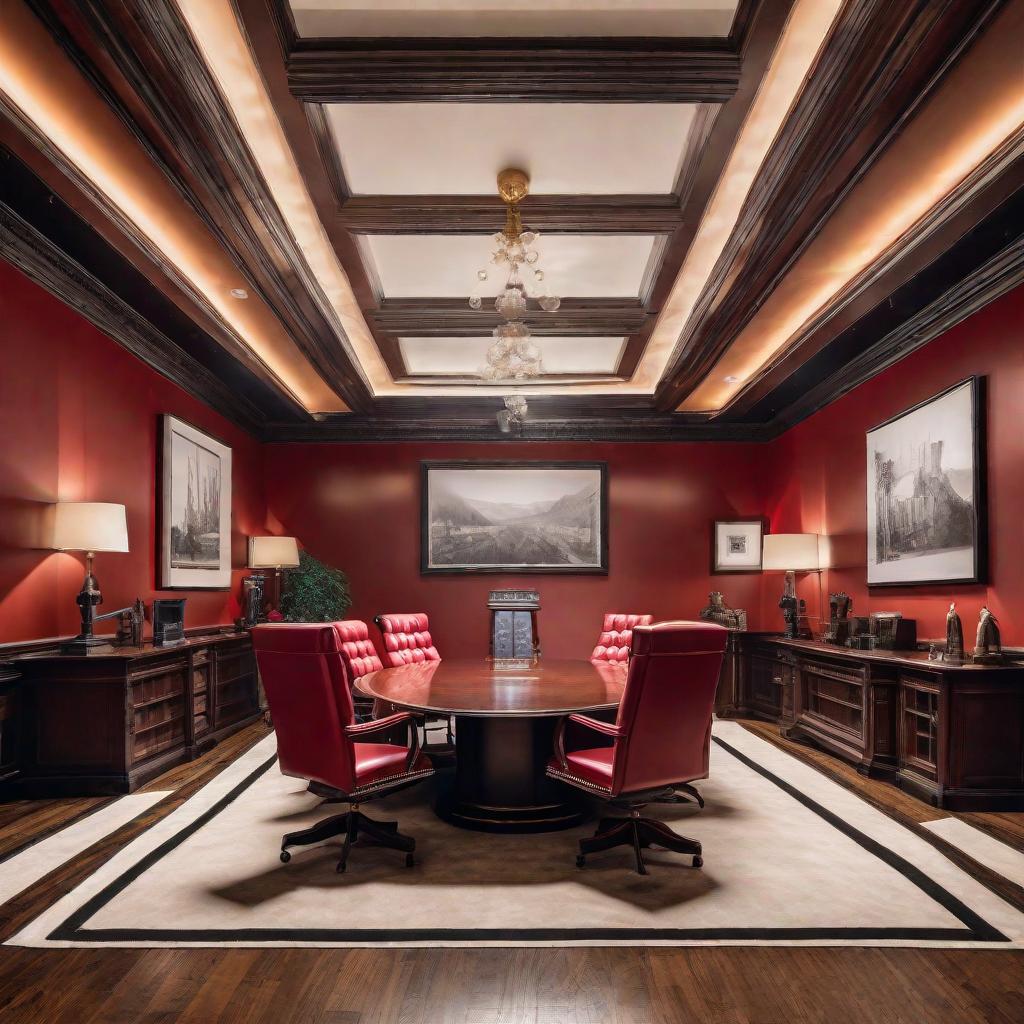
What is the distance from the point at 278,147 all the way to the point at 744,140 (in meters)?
2.11

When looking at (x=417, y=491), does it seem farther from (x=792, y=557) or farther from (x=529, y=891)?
(x=529, y=891)

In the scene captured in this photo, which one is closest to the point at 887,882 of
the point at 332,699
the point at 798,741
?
the point at 332,699

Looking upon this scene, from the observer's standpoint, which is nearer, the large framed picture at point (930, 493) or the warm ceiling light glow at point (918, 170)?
the warm ceiling light glow at point (918, 170)

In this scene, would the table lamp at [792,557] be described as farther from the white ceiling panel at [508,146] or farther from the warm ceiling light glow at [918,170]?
the white ceiling panel at [508,146]

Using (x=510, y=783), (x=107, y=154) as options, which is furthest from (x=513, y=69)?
(x=510, y=783)

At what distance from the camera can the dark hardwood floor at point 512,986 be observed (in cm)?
200

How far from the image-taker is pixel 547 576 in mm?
8078

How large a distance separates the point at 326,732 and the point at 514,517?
206 inches

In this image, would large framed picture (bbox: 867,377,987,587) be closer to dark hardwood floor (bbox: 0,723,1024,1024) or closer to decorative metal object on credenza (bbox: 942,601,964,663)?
decorative metal object on credenza (bbox: 942,601,964,663)

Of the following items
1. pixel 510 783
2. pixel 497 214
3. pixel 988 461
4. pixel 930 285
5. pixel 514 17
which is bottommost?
pixel 510 783

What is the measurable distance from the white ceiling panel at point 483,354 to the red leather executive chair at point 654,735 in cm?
372

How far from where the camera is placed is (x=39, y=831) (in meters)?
3.49

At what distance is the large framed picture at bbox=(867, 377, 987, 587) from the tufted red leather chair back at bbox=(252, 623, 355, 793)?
352 cm

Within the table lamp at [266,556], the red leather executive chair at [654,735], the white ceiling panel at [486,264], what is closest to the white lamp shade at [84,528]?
the white ceiling panel at [486,264]
